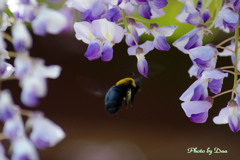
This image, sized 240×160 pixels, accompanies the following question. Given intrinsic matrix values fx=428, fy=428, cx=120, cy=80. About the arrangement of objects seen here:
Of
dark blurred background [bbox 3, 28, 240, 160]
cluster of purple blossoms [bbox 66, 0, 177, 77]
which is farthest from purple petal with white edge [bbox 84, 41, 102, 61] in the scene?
dark blurred background [bbox 3, 28, 240, 160]

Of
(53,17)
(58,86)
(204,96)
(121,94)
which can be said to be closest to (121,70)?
(121,94)

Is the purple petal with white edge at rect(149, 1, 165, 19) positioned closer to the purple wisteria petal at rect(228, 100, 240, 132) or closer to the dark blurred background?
the purple wisteria petal at rect(228, 100, 240, 132)

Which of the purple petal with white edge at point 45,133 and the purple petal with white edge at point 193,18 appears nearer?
the purple petal with white edge at point 45,133

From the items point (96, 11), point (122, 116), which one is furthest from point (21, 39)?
point (122, 116)

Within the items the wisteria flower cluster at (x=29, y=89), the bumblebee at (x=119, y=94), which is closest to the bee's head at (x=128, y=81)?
the bumblebee at (x=119, y=94)

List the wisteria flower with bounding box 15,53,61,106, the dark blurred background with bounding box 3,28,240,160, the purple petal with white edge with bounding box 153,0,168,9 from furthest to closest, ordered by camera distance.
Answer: the dark blurred background with bounding box 3,28,240,160 → the purple petal with white edge with bounding box 153,0,168,9 → the wisteria flower with bounding box 15,53,61,106

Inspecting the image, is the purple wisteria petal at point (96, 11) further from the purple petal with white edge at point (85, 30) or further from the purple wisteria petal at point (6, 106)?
the purple wisteria petal at point (6, 106)

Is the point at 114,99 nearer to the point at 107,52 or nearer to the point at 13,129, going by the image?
the point at 107,52
